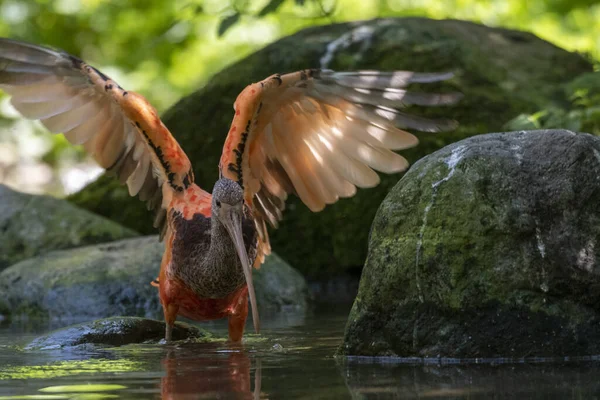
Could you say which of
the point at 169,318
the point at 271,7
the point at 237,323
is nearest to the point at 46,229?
the point at 271,7

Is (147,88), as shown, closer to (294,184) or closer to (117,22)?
(117,22)

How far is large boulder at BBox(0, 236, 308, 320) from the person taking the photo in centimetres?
922

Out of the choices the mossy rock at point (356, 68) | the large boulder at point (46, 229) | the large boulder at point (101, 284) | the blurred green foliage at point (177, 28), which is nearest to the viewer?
the large boulder at point (101, 284)

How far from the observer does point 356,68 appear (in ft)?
38.7

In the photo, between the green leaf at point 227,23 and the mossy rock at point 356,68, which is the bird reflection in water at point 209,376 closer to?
the green leaf at point 227,23

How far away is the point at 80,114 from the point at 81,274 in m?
2.04

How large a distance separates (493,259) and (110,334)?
9.34 feet

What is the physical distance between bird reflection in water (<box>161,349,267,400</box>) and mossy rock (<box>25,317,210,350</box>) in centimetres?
71

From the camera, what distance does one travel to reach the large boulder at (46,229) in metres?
10.8

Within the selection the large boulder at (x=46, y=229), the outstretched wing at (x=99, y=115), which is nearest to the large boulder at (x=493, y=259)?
the outstretched wing at (x=99, y=115)

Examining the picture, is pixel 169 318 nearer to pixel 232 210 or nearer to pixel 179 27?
pixel 232 210

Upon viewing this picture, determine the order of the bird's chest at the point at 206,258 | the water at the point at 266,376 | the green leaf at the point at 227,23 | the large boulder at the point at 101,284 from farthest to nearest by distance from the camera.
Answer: the green leaf at the point at 227,23, the large boulder at the point at 101,284, the bird's chest at the point at 206,258, the water at the point at 266,376

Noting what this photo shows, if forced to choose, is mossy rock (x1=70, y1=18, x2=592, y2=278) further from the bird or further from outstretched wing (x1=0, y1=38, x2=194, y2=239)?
outstretched wing (x1=0, y1=38, x2=194, y2=239)

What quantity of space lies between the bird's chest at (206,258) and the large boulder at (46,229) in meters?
3.54
